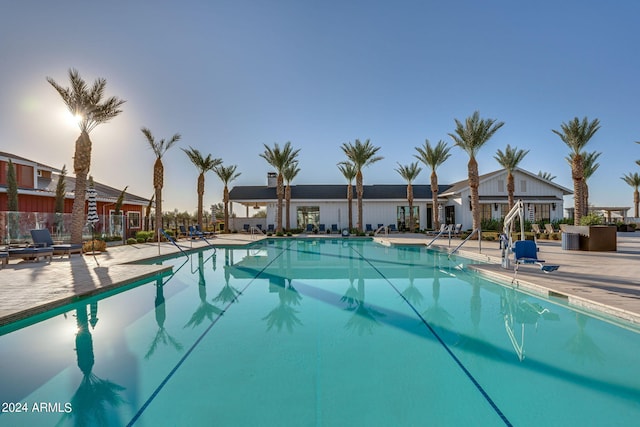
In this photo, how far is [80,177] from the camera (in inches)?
611

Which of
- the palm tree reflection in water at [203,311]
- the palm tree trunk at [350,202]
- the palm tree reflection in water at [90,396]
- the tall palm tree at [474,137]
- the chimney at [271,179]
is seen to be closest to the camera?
the palm tree reflection in water at [90,396]

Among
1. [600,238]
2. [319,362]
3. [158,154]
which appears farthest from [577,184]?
[158,154]

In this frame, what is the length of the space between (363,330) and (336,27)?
13.5 meters

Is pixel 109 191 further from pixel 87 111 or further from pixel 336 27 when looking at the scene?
pixel 336 27

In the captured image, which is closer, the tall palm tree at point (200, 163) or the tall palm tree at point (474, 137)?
the tall palm tree at point (474, 137)

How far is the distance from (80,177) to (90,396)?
51.2 ft

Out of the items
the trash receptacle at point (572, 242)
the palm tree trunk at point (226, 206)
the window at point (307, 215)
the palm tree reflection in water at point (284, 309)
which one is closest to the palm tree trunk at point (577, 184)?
the trash receptacle at point (572, 242)

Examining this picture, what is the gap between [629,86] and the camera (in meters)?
18.3

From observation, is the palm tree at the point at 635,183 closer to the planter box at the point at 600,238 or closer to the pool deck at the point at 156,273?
the planter box at the point at 600,238

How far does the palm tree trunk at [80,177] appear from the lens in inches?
599

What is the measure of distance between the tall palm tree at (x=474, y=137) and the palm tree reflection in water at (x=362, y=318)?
1632 centimetres

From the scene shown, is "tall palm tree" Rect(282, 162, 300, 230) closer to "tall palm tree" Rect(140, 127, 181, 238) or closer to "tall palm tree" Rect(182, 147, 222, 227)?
"tall palm tree" Rect(182, 147, 222, 227)

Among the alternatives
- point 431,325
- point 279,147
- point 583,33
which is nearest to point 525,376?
point 431,325

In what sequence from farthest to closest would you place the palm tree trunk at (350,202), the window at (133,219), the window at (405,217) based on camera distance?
the window at (405,217), the palm tree trunk at (350,202), the window at (133,219)
